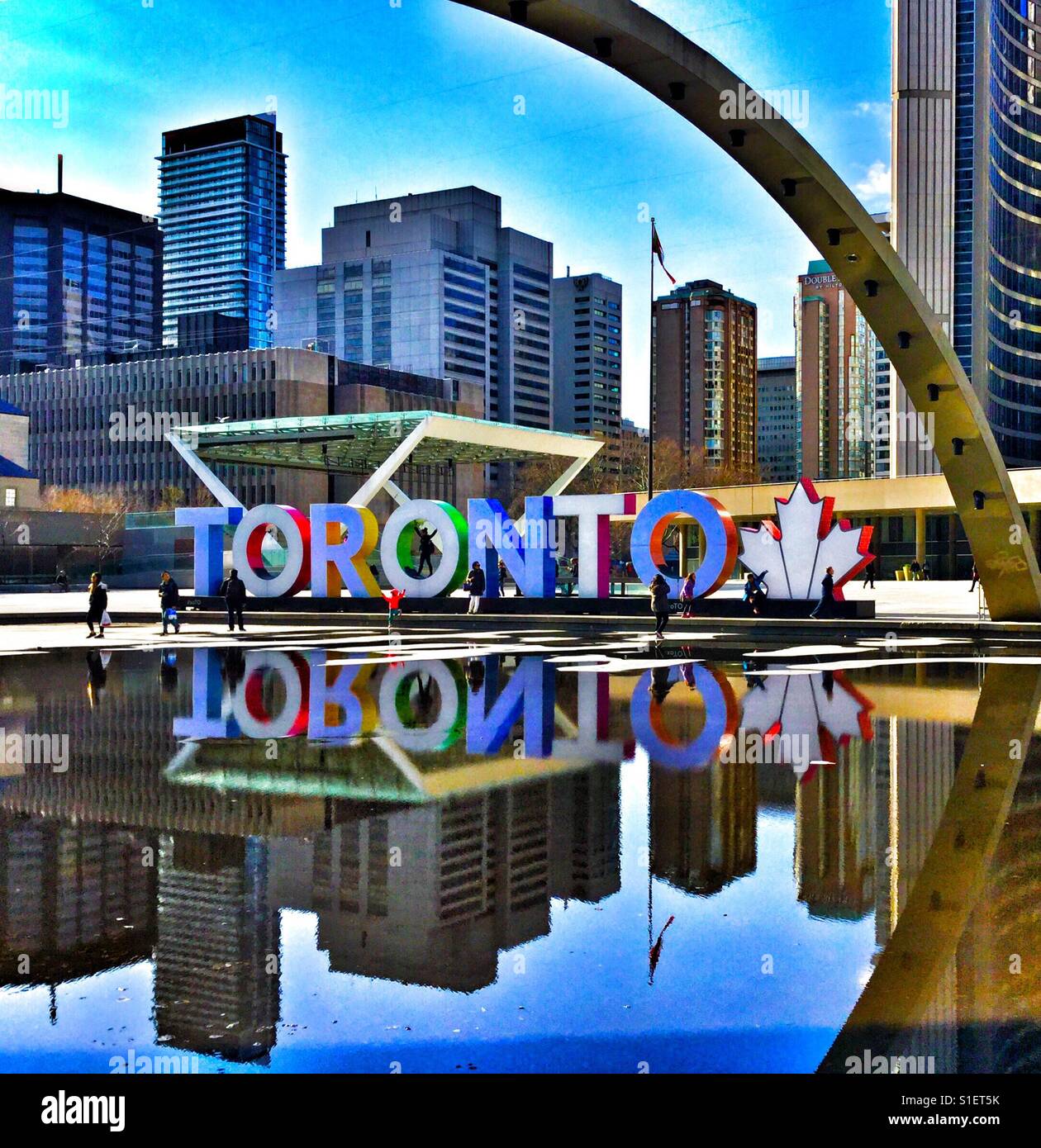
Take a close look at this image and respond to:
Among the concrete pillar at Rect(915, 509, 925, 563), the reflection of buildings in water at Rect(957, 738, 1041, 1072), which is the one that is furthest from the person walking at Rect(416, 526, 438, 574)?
the concrete pillar at Rect(915, 509, 925, 563)

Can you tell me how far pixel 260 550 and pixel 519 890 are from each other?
3167 cm

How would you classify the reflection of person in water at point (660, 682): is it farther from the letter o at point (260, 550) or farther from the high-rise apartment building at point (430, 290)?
the high-rise apartment building at point (430, 290)

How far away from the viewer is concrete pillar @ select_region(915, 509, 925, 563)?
70.1 metres

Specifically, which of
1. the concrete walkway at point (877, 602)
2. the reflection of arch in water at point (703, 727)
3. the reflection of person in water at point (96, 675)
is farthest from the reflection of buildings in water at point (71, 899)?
the concrete walkway at point (877, 602)

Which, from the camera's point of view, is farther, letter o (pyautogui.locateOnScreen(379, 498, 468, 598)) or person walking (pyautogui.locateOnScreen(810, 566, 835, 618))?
letter o (pyautogui.locateOnScreen(379, 498, 468, 598))

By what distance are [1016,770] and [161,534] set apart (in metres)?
70.3

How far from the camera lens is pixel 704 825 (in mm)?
8836

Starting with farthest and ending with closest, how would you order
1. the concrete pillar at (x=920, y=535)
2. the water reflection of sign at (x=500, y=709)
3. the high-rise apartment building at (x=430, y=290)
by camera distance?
1. the high-rise apartment building at (x=430, y=290)
2. the concrete pillar at (x=920, y=535)
3. the water reflection of sign at (x=500, y=709)

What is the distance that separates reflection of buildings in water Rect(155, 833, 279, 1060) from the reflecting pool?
0.07ft

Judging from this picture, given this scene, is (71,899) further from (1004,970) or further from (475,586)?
(475,586)

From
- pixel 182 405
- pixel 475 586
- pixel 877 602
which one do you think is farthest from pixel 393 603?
pixel 182 405

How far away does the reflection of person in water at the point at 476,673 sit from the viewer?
A: 18.2 meters

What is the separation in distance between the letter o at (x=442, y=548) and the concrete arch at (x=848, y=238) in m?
12.8

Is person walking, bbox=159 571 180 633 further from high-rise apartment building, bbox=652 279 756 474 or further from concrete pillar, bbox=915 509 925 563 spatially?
high-rise apartment building, bbox=652 279 756 474
